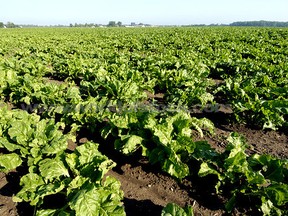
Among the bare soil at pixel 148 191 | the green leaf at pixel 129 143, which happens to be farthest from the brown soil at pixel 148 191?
the green leaf at pixel 129 143

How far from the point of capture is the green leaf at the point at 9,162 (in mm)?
3967

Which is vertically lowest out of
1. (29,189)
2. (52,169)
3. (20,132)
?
(29,189)

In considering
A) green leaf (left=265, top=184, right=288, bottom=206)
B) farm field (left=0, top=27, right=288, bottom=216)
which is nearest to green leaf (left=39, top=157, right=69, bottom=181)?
farm field (left=0, top=27, right=288, bottom=216)

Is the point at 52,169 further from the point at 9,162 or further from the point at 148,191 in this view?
the point at 148,191

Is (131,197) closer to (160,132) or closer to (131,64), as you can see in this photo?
(160,132)

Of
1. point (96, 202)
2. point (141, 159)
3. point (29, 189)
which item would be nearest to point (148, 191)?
point (141, 159)

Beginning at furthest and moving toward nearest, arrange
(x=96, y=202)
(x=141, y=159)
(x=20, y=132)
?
(x=141, y=159), (x=20, y=132), (x=96, y=202)

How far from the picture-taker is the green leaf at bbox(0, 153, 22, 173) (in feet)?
13.0

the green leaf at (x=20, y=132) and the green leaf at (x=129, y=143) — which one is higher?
the green leaf at (x=20, y=132)

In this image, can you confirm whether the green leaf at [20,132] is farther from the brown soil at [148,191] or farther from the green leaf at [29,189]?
the green leaf at [29,189]

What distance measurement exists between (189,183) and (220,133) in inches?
85.1

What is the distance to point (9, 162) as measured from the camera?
13.2 ft

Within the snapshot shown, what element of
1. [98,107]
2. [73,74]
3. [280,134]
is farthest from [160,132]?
[73,74]

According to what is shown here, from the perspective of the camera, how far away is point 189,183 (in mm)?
4262
